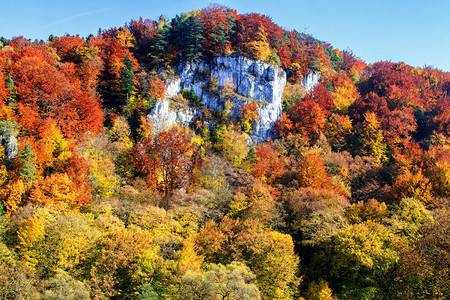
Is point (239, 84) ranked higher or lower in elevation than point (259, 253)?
higher

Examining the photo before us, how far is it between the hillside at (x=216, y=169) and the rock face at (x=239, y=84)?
272 millimetres

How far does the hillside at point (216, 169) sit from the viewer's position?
25.9 m

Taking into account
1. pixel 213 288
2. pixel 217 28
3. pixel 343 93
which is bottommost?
pixel 213 288

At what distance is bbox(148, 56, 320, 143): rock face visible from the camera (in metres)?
57.3

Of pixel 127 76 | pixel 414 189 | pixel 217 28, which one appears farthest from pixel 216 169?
pixel 217 28

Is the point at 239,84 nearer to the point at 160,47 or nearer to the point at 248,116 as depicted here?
the point at 248,116

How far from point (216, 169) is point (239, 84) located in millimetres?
21837

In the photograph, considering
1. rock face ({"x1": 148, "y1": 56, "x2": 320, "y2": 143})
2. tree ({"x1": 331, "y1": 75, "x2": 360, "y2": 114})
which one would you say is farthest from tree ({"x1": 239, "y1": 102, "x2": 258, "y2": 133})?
tree ({"x1": 331, "y1": 75, "x2": 360, "y2": 114})

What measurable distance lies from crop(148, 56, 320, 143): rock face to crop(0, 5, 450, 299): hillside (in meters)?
0.27

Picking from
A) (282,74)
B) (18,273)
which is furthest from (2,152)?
(282,74)

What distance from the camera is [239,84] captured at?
59.7 meters

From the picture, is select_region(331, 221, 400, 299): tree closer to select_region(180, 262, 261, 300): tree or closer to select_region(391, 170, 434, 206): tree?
select_region(391, 170, 434, 206): tree

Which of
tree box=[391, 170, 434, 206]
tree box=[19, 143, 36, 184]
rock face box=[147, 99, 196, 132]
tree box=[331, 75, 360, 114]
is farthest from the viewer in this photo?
tree box=[331, 75, 360, 114]

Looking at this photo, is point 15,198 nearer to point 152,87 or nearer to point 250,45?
point 152,87
